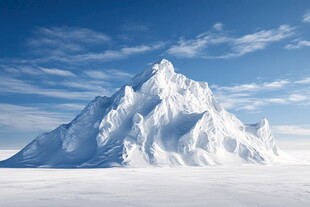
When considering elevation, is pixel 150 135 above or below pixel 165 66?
below

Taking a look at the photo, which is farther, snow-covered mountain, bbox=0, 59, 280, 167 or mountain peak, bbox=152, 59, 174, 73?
mountain peak, bbox=152, 59, 174, 73

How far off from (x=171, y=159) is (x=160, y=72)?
3591 centimetres

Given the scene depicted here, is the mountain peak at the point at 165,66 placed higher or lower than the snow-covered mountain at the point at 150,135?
higher

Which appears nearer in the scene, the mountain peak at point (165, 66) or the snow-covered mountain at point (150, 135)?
the snow-covered mountain at point (150, 135)

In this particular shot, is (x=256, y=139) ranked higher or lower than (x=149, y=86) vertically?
lower

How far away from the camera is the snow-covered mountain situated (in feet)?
314

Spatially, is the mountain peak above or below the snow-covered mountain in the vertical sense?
above

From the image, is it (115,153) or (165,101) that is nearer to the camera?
(115,153)

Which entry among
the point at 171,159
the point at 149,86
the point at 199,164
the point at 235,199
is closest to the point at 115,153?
the point at 171,159

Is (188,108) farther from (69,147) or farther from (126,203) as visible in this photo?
(126,203)

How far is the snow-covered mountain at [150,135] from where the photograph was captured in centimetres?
9562

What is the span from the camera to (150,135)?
103 m

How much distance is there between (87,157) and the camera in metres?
99.3

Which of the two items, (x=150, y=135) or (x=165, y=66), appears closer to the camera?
(x=150, y=135)
